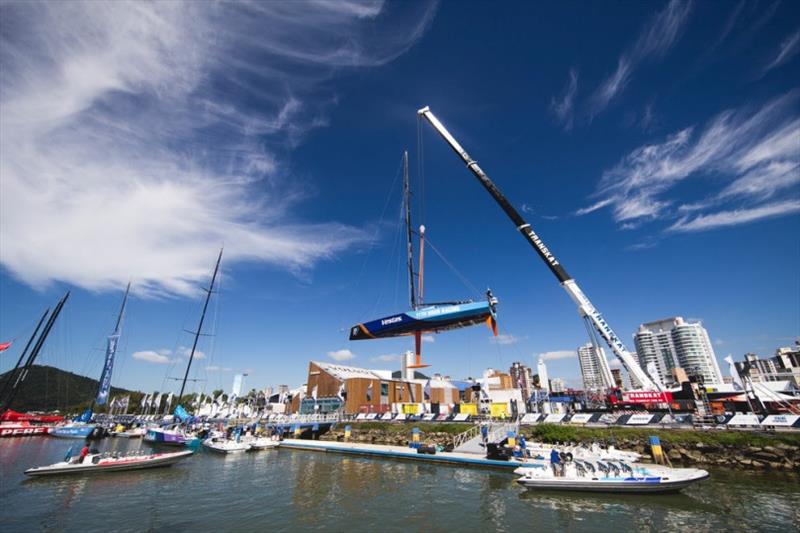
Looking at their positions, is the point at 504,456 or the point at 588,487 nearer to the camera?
the point at 588,487

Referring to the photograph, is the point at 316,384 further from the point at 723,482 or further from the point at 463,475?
the point at 723,482

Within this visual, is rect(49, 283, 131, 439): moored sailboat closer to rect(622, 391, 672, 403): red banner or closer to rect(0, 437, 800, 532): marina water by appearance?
rect(0, 437, 800, 532): marina water

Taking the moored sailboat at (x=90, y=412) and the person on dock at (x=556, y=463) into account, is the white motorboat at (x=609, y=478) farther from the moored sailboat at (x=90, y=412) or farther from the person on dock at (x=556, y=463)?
the moored sailboat at (x=90, y=412)

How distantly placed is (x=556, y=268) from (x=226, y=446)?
3995 centimetres

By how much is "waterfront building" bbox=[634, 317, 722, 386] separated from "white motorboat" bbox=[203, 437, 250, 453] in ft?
516

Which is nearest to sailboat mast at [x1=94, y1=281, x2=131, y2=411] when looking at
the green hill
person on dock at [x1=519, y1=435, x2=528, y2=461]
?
person on dock at [x1=519, y1=435, x2=528, y2=461]

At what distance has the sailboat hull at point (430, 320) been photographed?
22.9m

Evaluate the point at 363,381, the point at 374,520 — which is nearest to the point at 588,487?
the point at 374,520

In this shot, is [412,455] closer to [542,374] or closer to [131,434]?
[131,434]

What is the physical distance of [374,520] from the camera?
14.7m

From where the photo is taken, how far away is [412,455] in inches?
1179

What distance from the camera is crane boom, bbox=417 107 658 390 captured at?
31277 mm

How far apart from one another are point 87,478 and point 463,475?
1007 inches

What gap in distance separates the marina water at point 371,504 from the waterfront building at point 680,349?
152m
